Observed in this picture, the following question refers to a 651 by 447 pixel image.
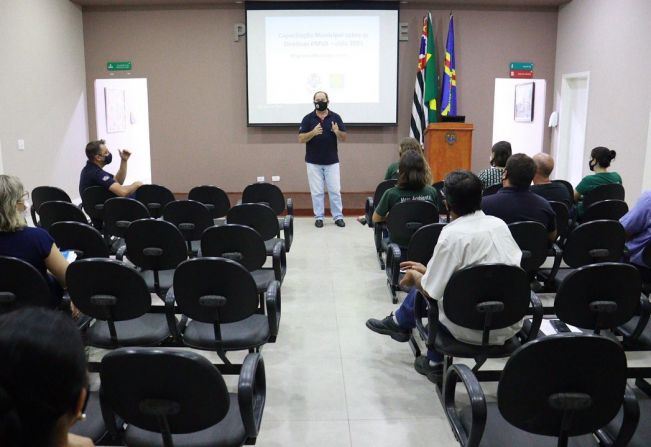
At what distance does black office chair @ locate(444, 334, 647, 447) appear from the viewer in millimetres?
1802

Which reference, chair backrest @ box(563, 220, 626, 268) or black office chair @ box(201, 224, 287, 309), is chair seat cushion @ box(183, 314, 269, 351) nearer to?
black office chair @ box(201, 224, 287, 309)

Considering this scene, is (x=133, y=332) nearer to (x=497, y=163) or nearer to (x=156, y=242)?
(x=156, y=242)

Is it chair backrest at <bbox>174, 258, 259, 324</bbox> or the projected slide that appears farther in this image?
the projected slide

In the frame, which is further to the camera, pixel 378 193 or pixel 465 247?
pixel 378 193

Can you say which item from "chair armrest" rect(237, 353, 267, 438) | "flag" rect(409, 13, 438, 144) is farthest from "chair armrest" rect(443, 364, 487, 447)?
"flag" rect(409, 13, 438, 144)

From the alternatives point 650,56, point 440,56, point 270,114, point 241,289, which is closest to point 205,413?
point 241,289

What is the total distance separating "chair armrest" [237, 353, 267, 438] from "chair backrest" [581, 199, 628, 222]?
345 centimetres

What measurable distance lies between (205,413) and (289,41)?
759cm

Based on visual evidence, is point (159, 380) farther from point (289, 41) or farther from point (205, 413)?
point (289, 41)

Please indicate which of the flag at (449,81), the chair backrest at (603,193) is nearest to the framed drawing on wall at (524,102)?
the flag at (449,81)

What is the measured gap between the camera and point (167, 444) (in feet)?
6.41

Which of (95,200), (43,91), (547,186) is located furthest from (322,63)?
(547,186)

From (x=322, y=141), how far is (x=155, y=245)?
4.11m

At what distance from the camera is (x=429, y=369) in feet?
11.1
